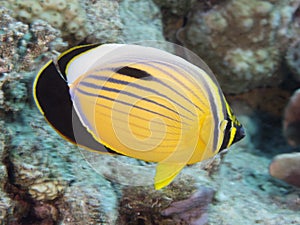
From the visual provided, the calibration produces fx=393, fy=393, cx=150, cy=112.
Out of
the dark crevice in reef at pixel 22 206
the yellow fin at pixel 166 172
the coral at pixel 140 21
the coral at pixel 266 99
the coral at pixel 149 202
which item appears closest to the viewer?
the yellow fin at pixel 166 172

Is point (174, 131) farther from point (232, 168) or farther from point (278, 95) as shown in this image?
point (278, 95)

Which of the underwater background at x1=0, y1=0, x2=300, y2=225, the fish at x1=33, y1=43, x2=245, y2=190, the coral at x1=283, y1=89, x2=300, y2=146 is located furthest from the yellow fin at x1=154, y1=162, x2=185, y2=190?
the coral at x1=283, y1=89, x2=300, y2=146

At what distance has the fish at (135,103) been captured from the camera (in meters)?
1.07

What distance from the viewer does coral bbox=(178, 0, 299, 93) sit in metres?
2.71

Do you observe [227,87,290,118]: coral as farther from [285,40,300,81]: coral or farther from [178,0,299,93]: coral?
[285,40,300,81]: coral

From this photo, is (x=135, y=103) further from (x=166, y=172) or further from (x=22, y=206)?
(x=22, y=206)

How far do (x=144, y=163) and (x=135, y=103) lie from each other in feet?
2.64

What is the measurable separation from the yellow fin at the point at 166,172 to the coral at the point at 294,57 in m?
1.93

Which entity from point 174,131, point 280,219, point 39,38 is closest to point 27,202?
point 39,38

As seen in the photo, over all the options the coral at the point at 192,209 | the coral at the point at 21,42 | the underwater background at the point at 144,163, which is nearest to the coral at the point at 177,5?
the underwater background at the point at 144,163

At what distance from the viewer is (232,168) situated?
2436mm

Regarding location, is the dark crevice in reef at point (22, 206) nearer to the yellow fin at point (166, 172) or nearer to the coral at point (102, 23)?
the yellow fin at point (166, 172)

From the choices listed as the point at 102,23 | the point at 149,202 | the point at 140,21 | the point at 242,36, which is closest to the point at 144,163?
the point at 149,202

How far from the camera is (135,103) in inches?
41.8
